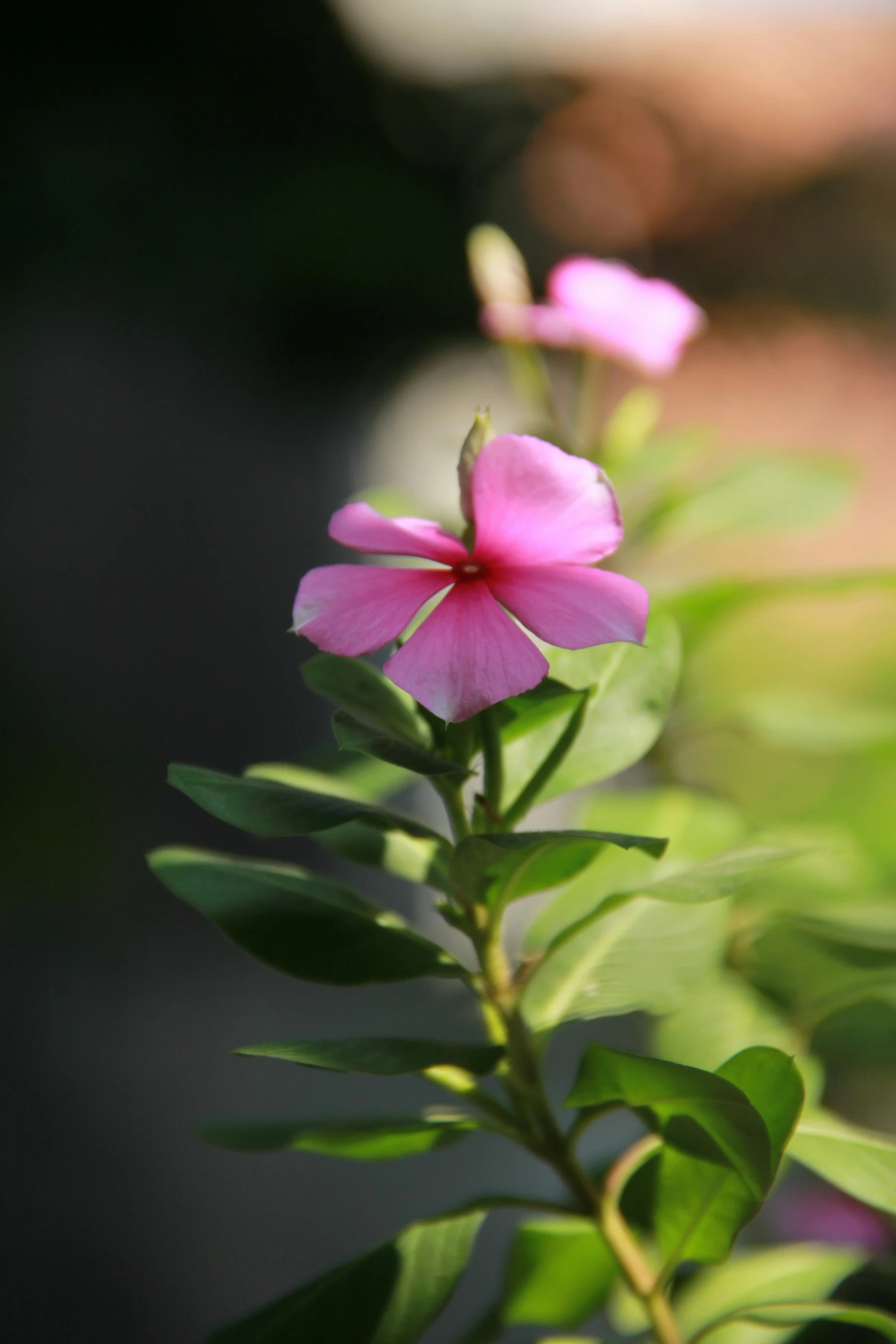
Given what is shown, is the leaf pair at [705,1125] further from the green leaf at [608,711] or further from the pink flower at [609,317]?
the pink flower at [609,317]

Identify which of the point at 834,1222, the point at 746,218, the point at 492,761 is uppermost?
the point at 746,218

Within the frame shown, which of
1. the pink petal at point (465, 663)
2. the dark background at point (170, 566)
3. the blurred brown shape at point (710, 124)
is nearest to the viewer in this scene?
the pink petal at point (465, 663)

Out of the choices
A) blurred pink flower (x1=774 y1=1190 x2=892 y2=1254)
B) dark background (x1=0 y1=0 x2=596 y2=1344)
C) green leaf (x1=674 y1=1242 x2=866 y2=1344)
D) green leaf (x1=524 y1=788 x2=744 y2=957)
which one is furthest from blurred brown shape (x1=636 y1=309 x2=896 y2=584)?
green leaf (x1=674 y1=1242 x2=866 y2=1344)

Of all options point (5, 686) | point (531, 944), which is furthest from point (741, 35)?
point (531, 944)

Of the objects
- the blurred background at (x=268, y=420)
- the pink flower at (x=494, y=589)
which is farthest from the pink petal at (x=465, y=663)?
the blurred background at (x=268, y=420)

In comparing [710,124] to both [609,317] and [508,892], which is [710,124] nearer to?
[609,317]

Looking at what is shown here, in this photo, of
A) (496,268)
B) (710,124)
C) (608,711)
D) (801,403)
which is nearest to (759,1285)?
(608,711)

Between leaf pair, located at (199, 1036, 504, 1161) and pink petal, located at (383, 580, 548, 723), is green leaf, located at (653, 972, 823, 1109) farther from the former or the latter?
pink petal, located at (383, 580, 548, 723)
